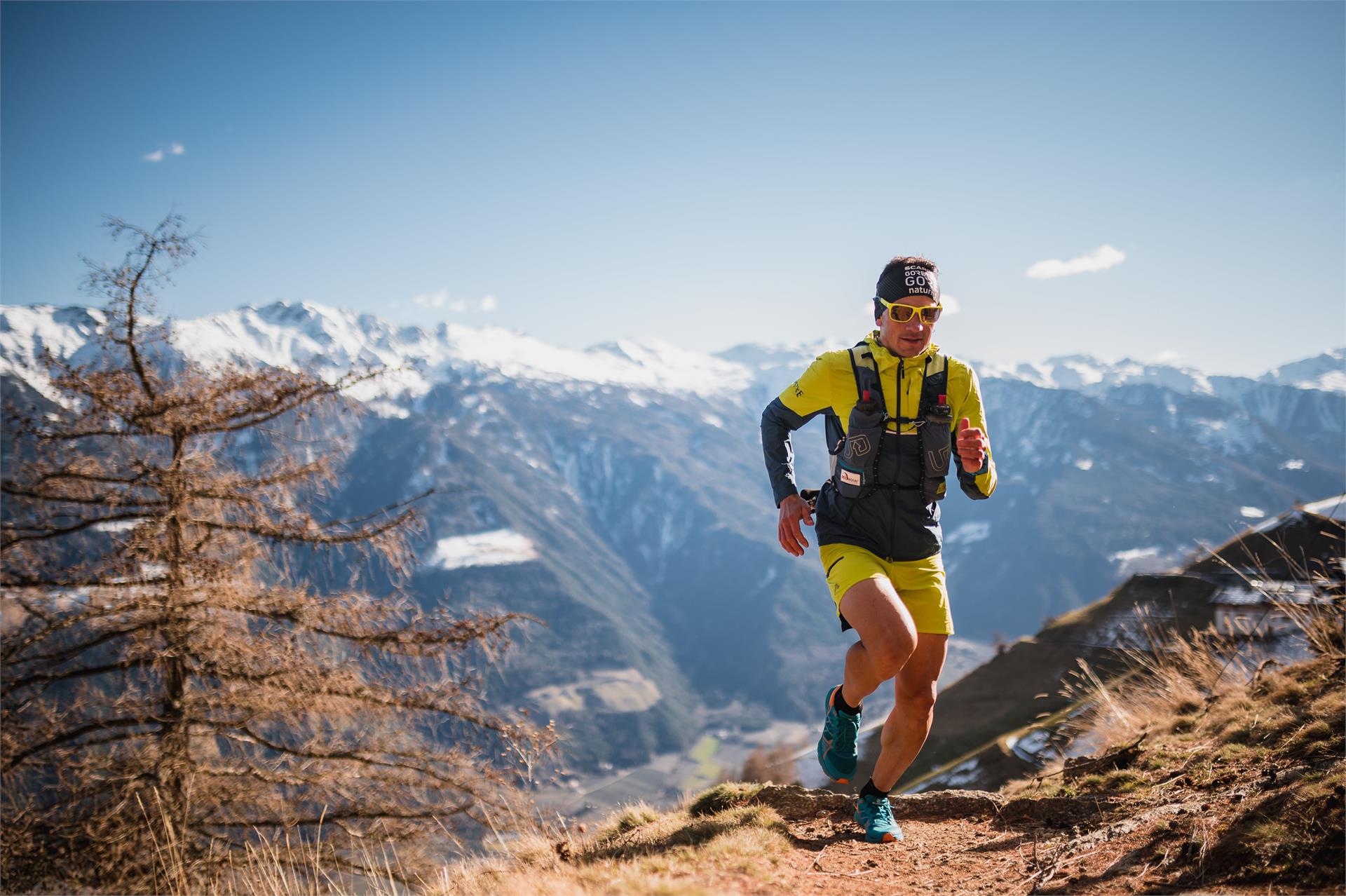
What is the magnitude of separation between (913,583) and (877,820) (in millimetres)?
1517

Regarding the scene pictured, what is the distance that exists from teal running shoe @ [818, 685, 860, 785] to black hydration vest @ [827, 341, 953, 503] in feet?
4.27

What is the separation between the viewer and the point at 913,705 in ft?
14.6

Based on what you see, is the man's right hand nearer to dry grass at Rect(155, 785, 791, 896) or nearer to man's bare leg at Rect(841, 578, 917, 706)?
man's bare leg at Rect(841, 578, 917, 706)

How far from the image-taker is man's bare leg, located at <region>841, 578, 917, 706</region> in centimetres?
397

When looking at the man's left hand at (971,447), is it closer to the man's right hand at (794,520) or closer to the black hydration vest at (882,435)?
the black hydration vest at (882,435)

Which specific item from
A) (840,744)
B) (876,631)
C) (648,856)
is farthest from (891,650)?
(648,856)

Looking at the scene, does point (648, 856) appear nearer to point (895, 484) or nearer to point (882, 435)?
point (895, 484)

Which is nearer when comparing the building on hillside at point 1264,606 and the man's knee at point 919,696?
the man's knee at point 919,696

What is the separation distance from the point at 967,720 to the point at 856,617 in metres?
20.0

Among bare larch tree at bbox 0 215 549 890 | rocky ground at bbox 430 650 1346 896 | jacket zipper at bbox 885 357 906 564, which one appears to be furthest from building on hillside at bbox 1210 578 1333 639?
bare larch tree at bbox 0 215 549 890

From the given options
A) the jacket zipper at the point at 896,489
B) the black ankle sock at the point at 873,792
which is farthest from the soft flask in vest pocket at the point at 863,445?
the black ankle sock at the point at 873,792

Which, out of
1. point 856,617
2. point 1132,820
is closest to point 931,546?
point 856,617

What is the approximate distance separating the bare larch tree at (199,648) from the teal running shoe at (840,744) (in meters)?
4.58

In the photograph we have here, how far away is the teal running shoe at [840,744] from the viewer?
14.5 ft
